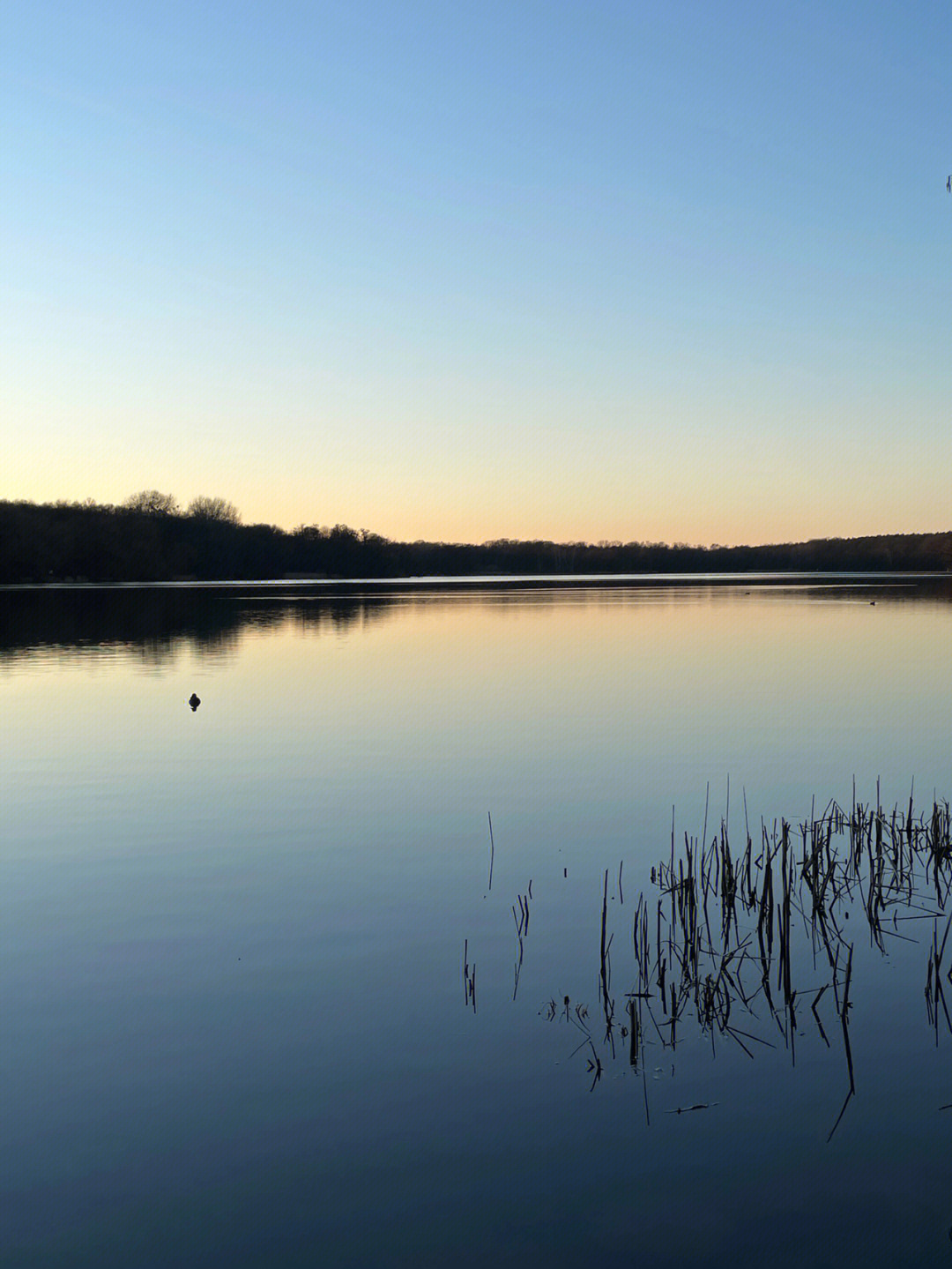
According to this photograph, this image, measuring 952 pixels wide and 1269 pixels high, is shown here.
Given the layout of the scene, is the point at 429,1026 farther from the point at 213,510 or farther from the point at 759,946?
the point at 213,510

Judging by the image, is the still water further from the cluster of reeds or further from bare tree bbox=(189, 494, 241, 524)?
bare tree bbox=(189, 494, 241, 524)

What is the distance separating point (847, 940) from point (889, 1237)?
4178mm

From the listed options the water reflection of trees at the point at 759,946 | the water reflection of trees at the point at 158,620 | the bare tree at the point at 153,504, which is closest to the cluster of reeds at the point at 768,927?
the water reflection of trees at the point at 759,946

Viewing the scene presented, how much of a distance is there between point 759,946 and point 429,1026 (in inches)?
114

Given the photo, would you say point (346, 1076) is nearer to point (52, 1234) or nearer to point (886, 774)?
point (52, 1234)

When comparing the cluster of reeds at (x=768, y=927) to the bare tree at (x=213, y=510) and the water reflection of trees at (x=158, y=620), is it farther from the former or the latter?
the bare tree at (x=213, y=510)

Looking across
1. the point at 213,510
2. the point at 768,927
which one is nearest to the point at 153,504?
the point at 213,510

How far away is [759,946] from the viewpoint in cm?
894

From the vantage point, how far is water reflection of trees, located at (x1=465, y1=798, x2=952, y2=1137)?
7.49 meters

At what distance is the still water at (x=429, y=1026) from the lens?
217 inches

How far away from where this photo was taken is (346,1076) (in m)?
6.92

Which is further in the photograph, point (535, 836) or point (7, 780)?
point (7, 780)

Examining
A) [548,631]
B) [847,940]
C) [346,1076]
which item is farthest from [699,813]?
[548,631]

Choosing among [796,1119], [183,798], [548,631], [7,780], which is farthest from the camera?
[548,631]
